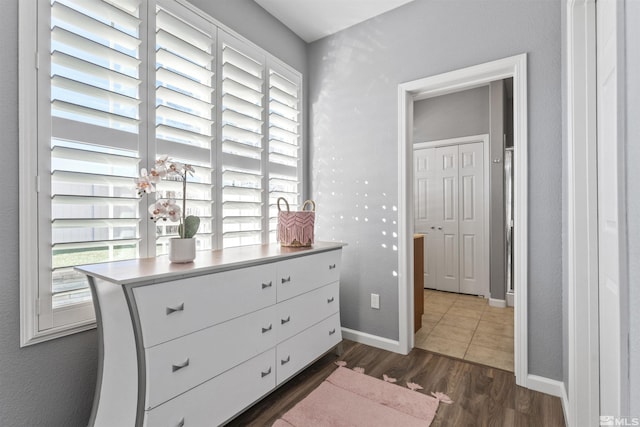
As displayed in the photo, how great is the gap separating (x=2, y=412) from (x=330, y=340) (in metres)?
1.77

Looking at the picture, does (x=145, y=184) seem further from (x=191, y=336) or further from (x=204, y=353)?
(x=204, y=353)

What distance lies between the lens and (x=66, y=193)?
55.8 inches

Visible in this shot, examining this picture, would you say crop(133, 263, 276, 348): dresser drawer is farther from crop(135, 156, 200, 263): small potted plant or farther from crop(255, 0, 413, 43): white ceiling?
crop(255, 0, 413, 43): white ceiling

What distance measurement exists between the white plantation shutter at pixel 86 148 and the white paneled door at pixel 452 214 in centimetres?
387

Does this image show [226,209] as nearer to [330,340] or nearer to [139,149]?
[139,149]

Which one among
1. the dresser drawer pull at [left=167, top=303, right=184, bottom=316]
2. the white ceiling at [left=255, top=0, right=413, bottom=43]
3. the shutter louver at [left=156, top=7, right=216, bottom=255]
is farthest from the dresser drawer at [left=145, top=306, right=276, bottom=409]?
the white ceiling at [left=255, top=0, right=413, bottom=43]

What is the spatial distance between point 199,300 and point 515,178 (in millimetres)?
2111

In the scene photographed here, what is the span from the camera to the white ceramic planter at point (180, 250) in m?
1.51

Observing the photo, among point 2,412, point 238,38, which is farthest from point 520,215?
point 2,412

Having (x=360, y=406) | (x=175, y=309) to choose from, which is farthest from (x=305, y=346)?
(x=175, y=309)

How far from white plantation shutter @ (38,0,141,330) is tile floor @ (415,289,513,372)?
2.49 meters

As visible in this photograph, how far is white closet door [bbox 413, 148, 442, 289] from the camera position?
14.6 feet

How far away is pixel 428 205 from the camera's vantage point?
4.51 m

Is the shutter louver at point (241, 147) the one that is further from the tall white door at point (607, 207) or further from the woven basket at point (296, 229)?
the tall white door at point (607, 207)
